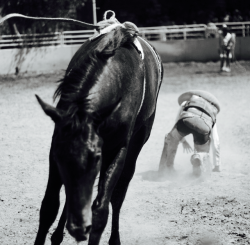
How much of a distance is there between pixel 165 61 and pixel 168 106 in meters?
7.75

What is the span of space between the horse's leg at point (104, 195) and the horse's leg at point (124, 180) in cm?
66

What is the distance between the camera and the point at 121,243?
3852mm

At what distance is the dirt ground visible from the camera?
3996mm

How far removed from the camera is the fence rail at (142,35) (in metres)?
16.5

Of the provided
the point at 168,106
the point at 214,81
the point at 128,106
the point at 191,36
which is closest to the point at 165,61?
the point at 191,36

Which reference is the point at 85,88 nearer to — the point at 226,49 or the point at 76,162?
the point at 76,162

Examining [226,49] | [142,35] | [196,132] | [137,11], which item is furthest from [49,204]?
[137,11]

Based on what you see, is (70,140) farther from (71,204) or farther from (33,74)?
(33,74)

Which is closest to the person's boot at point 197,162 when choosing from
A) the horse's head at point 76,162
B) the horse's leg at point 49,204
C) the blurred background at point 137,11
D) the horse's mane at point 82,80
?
the horse's mane at point 82,80

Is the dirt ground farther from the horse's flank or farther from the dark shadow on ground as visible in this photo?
the horse's flank

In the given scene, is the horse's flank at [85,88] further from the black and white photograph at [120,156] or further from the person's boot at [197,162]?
the person's boot at [197,162]

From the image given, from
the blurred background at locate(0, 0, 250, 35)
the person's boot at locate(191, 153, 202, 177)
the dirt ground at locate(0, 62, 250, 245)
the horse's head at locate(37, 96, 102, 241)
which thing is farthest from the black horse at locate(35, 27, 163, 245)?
the blurred background at locate(0, 0, 250, 35)

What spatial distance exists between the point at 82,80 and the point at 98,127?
0.37 m

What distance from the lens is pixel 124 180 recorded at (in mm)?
3787
